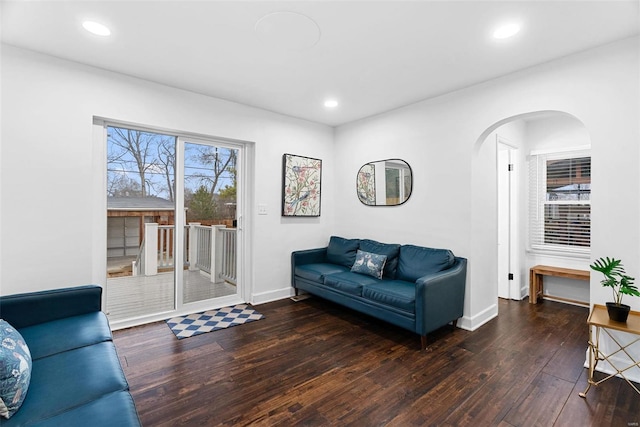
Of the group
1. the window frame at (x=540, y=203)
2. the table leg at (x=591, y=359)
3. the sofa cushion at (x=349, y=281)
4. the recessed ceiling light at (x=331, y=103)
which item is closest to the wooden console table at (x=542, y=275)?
the window frame at (x=540, y=203)

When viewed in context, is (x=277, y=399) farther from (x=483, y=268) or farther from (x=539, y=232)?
(x=539, y=232)

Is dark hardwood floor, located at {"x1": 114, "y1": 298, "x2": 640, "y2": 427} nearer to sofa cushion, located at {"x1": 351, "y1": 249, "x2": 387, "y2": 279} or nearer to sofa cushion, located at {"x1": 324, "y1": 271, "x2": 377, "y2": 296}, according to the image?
sofa cushion, located at {"x1": 324, "y1": 271, "x2": 377, "y2": 296}

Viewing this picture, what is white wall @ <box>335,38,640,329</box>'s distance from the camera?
2260 millimetres

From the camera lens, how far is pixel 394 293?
291 centimetres

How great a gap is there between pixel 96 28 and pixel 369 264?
3.32 meters

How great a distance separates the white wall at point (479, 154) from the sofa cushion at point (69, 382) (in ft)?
10.3

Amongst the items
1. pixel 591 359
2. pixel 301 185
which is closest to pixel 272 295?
pixel 301 185

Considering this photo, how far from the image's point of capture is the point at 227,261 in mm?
4004

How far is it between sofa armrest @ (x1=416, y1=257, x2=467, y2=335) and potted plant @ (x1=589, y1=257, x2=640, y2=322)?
3.48 feet

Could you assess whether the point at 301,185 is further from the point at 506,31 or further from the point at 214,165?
the point at 506,31

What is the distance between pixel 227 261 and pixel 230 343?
1373 millimetres

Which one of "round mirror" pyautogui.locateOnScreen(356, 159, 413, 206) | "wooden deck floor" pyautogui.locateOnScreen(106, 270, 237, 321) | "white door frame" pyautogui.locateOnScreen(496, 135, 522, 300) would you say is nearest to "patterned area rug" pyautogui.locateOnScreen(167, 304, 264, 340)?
"wooden deck floor" pyautogui.locateOnScreen(106, 270, 237, 321)

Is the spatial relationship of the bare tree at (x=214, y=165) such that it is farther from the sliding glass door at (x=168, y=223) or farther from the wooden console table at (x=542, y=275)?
the wooden console table at (x=542, y=275)

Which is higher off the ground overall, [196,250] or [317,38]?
[317,38]
